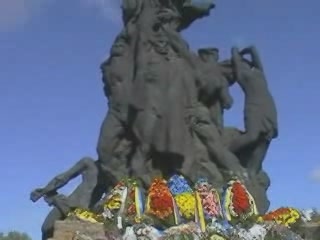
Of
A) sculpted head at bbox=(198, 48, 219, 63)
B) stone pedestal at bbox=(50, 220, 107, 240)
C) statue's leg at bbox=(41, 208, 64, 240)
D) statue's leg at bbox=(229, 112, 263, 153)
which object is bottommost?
stone pedestal at bbox=(50, 220, 107, 240)

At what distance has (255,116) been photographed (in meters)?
16.4

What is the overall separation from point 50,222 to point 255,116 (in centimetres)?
482

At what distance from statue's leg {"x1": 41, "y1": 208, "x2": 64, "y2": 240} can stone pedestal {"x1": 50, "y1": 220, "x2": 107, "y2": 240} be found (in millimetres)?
1296

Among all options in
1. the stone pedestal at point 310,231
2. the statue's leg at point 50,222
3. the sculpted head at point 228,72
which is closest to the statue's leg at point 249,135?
the sculpted head at point 228,72

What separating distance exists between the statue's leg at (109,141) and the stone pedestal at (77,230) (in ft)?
8.10

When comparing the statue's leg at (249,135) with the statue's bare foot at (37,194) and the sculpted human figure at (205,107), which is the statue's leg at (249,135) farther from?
the statue's bare foot at (37,194)

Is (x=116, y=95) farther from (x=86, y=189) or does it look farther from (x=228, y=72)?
(x=228, y=72)

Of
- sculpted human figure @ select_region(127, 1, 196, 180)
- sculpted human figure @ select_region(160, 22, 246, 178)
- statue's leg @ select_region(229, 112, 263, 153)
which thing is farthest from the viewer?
statue's leg @ select_region(229, 112, 263, 153)

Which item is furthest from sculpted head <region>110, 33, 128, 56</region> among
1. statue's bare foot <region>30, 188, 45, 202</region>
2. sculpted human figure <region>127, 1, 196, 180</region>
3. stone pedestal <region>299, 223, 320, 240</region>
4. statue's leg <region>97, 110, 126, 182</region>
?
stone pedestal <region>299, 223, 320, 240</region>

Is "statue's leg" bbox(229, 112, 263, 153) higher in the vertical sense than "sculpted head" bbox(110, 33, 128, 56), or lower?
lower

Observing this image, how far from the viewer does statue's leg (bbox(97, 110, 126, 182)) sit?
15781 mm

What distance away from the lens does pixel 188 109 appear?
52.7ft

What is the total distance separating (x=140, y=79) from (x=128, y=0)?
1959mm

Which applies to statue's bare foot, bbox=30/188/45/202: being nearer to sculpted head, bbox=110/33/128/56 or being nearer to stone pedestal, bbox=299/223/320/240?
sculpted head, bbox=110/33/128/56
